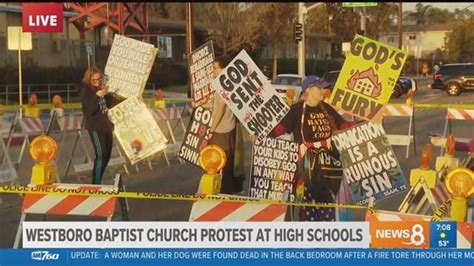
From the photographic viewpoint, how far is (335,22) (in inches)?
1828

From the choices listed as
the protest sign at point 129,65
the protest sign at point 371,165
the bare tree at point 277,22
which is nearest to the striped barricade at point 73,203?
the protest sign at point 371,165

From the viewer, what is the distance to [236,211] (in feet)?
16.8

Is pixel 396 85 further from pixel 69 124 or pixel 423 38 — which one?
pixel 423 38

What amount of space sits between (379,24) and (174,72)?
18271mm

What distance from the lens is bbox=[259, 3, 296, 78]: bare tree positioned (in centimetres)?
3506

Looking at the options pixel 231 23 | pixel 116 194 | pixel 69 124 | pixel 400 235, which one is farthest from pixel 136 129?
pixel 231 23

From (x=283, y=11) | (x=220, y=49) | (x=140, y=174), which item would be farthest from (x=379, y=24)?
(x=140, y=174)

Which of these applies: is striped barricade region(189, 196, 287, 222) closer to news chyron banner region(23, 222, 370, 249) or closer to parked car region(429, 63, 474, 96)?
news chyron banner region(23, 222, 370, 249)

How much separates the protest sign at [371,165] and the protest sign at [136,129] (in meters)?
4.47

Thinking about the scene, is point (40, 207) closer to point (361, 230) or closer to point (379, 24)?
point (361, 230)

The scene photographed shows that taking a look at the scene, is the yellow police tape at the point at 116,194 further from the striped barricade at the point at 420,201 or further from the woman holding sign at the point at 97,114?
the woman holding sign at the point at 97,114
